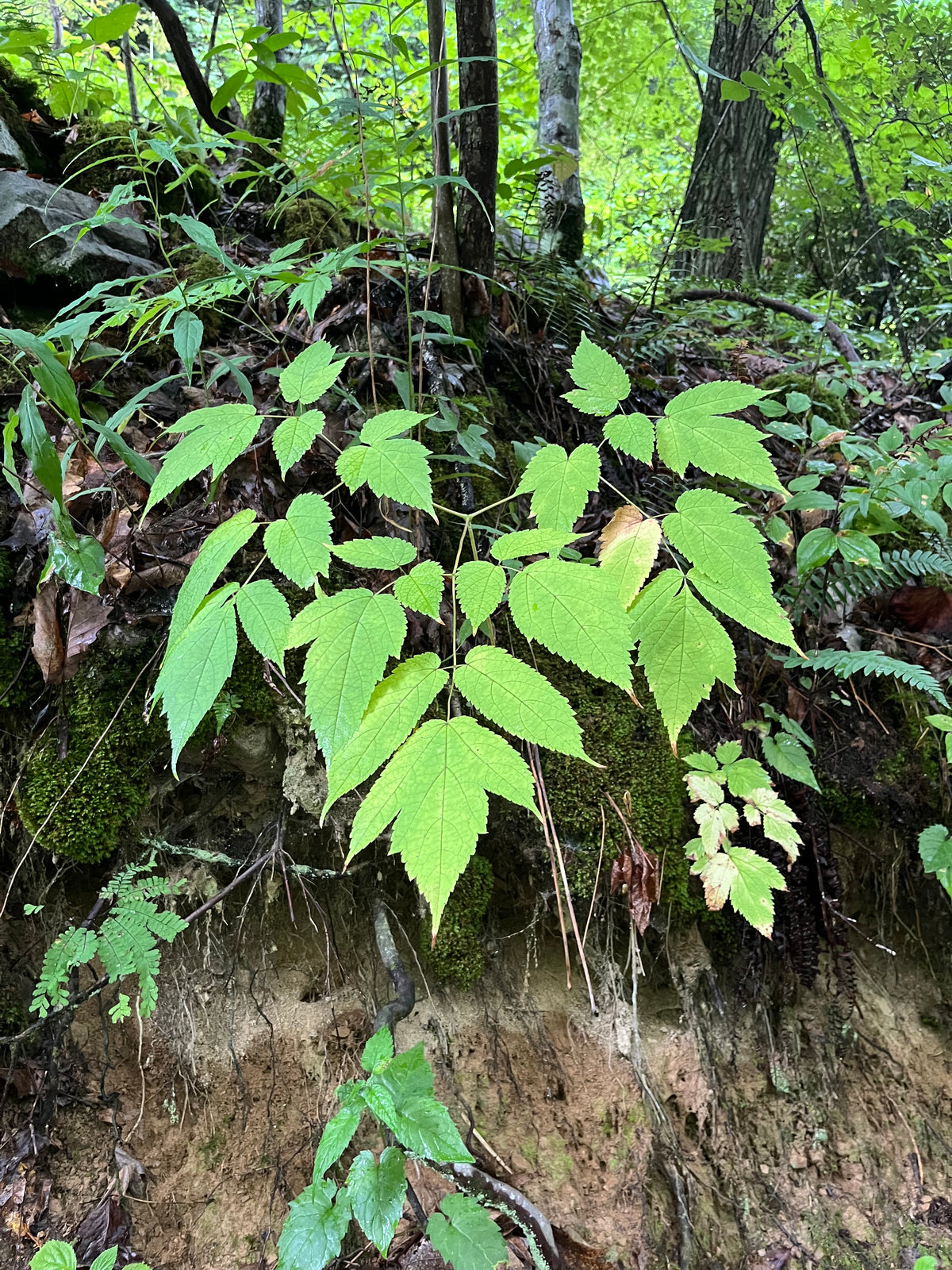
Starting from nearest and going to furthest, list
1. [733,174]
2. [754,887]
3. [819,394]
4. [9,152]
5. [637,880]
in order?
1. [754,887]
2. [637,880]
3. [9,152]
4. [819,394]
5. [733,174]

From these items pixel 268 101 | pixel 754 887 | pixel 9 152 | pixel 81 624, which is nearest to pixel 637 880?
pixel 754 887

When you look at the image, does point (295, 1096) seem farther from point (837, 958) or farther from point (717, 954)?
point (837, 958)

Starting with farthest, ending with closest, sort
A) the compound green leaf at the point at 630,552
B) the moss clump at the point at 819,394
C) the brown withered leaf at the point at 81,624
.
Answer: the moss clump at the point at 819,394 < the brown withered leaf at the point at 81,624 < the compound green leaf at the point at 630,552

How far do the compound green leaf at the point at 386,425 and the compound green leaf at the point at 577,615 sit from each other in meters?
0.34

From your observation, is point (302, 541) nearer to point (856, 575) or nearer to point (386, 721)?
point (386, 721)

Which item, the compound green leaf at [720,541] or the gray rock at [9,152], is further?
the gray rock at [9,152]

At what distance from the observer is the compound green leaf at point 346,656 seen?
2.79 feet

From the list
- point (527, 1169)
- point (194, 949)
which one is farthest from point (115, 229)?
point (527, 1169)

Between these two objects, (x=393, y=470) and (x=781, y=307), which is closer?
(x=393, y=470)

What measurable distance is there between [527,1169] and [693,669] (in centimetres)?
170

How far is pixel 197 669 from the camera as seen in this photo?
91 cm

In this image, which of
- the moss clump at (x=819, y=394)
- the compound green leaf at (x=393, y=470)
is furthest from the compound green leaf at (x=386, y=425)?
the moss clump at (x=819, y=394)

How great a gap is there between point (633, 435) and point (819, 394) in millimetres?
2102

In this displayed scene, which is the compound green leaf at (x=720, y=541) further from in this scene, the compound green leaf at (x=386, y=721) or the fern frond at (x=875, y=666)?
the fern frond at (x=875, y=666)
